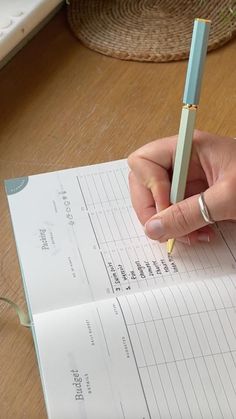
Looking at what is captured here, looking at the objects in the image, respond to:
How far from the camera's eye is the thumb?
60 centimetres

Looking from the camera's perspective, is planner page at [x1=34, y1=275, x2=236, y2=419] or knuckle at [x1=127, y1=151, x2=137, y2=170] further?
knuckle at [x1=127, y1=151, x2=137, y2=170]

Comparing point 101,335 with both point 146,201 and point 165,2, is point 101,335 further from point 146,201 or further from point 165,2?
point 165,2

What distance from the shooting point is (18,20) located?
34.9 inches

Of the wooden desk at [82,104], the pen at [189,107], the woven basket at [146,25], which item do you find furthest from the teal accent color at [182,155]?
the woven basket at [146,25]

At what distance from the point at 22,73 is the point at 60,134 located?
5.4 inches

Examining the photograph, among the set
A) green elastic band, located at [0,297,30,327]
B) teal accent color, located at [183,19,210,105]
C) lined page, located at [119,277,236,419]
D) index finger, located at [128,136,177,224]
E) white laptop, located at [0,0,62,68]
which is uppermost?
teal accent color, located at [183,19,210,105]

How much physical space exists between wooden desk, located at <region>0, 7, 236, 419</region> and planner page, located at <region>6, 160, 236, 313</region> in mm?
37

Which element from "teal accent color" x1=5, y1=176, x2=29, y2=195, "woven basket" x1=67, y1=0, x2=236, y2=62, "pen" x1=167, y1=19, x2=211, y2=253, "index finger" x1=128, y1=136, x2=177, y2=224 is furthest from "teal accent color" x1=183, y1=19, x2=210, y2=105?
"woven basket" x1=67, y1=0, x2=236, y2=62

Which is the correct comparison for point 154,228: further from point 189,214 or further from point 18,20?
point 18,20

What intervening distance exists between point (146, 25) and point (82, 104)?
0.56ft

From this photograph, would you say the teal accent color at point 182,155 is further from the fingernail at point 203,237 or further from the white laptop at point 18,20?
the white laptop at point 18,20

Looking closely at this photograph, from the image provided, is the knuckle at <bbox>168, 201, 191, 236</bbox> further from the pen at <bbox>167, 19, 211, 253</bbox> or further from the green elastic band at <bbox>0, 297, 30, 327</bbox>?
the green elastic band at <bbox>0, 297, 30, 327</bbox>

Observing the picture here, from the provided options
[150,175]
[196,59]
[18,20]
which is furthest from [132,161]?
[18,20]

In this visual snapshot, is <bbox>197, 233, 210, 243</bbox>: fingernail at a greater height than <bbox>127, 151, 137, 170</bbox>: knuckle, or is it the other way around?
<bbox>127, 151, 137, 170</bbox>: knuckle
